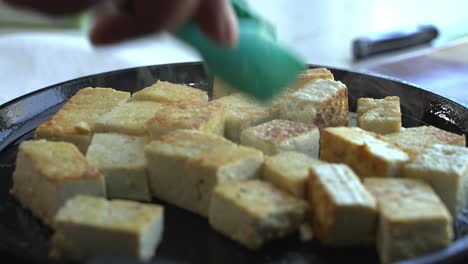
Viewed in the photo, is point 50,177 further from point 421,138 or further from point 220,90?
point 421,138

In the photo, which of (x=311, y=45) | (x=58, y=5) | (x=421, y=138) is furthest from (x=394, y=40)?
(x=58, y=5)

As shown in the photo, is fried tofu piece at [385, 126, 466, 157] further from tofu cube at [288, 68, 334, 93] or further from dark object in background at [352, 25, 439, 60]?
dark object in background at [352, 25, 439, 60]

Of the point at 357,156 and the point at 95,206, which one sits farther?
the point at 357,156

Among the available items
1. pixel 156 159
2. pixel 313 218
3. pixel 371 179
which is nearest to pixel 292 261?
pixel 313 218

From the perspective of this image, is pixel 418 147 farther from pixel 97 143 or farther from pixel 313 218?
pixel 97 143

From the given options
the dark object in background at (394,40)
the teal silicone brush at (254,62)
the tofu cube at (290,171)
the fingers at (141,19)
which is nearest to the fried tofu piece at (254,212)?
the tofu cube at (290,171)

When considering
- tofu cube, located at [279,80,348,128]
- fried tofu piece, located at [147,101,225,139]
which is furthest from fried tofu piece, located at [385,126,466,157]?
fried tofu piece, located at [147,101,225,139]
